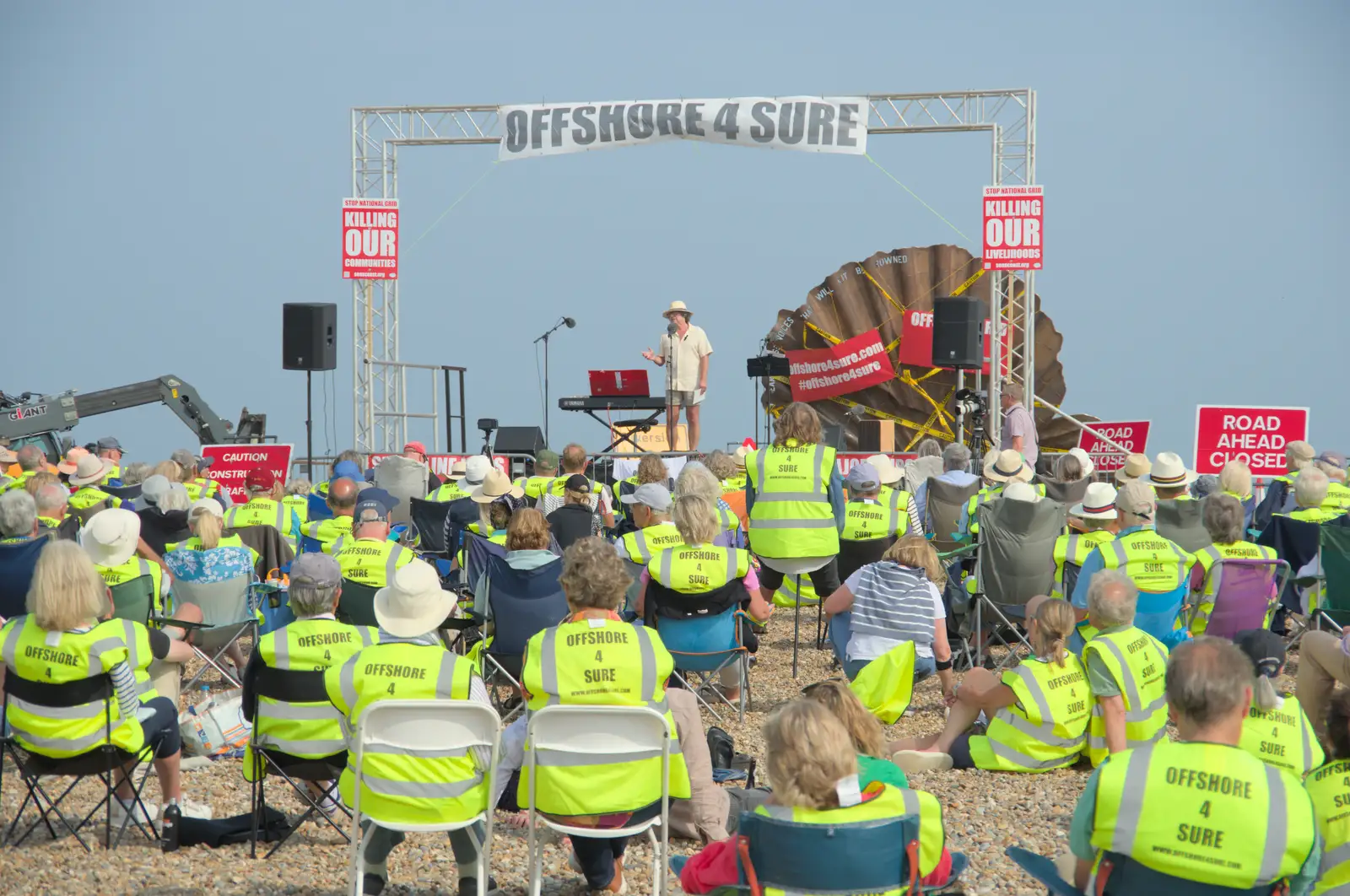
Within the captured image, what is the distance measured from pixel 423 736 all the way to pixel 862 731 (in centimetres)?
117

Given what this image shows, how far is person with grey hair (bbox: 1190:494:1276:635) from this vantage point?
6328 millimetres

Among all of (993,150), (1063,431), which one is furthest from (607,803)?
(1063,431)

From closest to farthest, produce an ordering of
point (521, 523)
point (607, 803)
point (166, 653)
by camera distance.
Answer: point (607, 803)
point (166, 653)
point (521, 523)

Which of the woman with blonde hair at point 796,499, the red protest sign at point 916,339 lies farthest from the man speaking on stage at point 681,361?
the woman with blonde hair at point 796,499

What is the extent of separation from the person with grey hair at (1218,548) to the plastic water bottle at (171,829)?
4378mm

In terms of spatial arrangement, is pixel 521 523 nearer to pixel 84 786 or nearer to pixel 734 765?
pixel 734 765

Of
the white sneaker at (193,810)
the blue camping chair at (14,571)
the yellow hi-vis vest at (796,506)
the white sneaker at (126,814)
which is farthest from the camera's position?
the yellow hi-vis vest at (796,506)

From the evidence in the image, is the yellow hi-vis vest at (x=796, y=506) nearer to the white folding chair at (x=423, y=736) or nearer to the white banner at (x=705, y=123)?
the white folding chair at (x=423, y=736)

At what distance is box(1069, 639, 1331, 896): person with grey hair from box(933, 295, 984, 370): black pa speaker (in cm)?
1033

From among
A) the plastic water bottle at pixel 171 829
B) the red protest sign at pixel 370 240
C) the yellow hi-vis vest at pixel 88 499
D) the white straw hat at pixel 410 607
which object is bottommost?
the plastic water bottle at pixel 171 829

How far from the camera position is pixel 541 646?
383 cm

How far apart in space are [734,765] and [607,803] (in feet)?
5.61

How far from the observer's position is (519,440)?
13164mm

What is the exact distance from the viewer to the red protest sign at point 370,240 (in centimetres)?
1336
